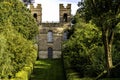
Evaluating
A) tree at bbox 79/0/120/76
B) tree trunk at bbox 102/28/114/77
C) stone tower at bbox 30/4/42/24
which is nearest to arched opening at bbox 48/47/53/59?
stone tower at bbox 30/4/42/24

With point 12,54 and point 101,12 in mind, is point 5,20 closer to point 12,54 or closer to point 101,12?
point 12,54

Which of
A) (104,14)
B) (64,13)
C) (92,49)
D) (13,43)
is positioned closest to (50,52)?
(64,13)

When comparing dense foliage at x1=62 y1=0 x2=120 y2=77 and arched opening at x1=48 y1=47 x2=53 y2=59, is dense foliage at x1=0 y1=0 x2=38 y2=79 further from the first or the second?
arched opening at x1=48 y1=47 x2=53 y2=59

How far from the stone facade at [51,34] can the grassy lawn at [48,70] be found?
42.5 ft

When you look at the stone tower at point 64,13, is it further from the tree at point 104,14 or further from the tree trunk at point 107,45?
the tree at point 104,14

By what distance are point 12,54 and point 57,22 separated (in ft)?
161

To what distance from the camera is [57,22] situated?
9300 centimetres

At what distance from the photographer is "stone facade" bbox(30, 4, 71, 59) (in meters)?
91.1

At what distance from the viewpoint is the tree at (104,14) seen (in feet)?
126

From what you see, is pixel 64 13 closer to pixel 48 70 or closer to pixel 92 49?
pixel 48 70

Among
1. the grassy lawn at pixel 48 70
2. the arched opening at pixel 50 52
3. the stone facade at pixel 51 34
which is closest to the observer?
the grassy lawn at pixel 48 70

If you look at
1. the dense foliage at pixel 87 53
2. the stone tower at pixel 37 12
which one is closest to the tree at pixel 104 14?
the dense foliage at pixel 87 53

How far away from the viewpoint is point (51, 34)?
92625mm

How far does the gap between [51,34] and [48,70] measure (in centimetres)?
2691
